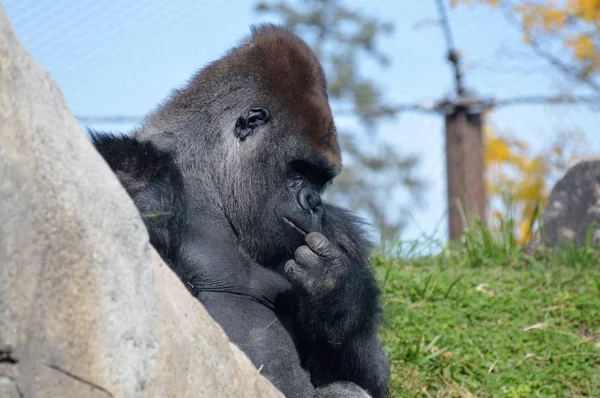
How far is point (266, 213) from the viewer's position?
12.1ft

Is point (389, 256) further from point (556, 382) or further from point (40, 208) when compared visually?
point (40, 208)

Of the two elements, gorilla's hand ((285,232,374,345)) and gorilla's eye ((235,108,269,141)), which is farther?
gorilla's eye ((235,108,269,141))

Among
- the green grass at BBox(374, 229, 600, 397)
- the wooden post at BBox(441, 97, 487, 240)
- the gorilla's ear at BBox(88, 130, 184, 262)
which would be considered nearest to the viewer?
the gorilla's ear at BBox(88, 130, 184, 262)

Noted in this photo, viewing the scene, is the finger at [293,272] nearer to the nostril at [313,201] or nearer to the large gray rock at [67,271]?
the nostril at [313,201]

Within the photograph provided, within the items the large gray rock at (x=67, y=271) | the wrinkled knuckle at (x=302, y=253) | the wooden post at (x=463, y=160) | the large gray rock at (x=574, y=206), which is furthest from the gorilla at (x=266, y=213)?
the wooden post at (x=463, y=160)

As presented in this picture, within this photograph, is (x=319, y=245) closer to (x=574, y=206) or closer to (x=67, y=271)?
(x=67, y=271)

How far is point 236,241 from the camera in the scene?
3732mm

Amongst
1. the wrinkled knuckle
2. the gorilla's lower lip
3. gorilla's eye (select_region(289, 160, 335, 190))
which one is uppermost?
gorilla's eye (select_region(289, 160, 335, 190))

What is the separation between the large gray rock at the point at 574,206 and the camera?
21.9ft

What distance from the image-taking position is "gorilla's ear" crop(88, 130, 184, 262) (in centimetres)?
331

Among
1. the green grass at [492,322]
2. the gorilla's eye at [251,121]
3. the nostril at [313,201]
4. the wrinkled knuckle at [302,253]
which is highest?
the gorilla's eye at [251,121]

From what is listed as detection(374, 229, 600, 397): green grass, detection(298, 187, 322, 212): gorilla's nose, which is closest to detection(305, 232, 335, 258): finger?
detection(298, 187, 322, 212): gorilla's nose

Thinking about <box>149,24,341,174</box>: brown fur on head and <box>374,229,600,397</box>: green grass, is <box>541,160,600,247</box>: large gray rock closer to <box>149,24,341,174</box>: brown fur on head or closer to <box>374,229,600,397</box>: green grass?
<box>374,229,600,397</box>: green grass

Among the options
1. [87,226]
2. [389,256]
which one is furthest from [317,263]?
[389,256]
